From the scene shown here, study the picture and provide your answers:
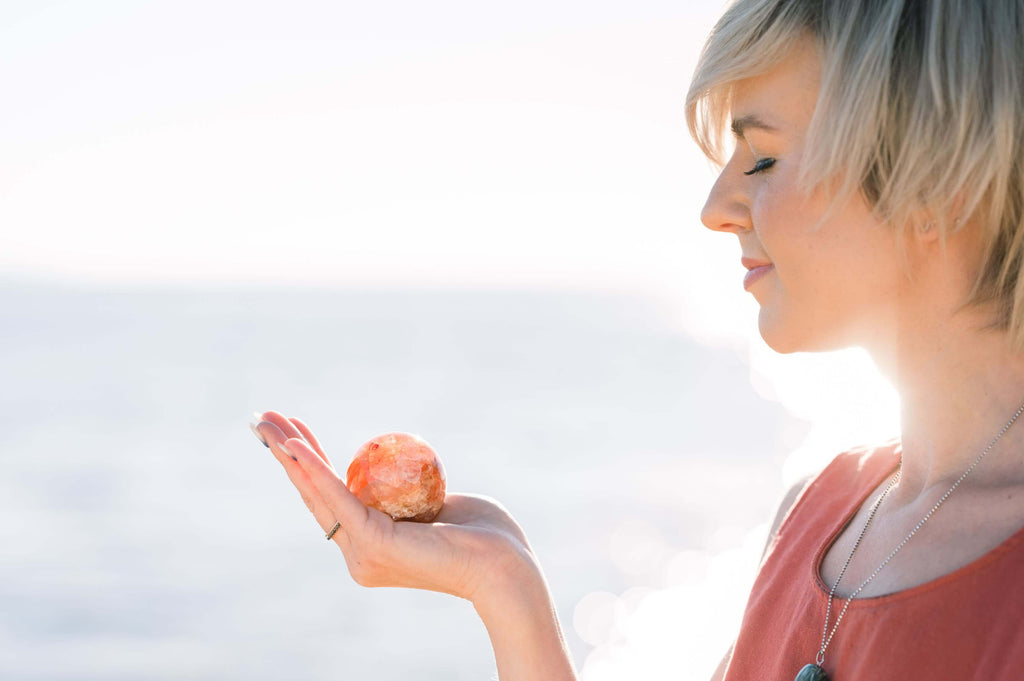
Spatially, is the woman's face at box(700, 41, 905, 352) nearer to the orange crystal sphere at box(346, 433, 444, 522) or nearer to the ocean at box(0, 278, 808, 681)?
the orange crystal sphere at box(346, 433, 444, 522)

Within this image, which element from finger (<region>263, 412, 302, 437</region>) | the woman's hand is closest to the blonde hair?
the woman's hand

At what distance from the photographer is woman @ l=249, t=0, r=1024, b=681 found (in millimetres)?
1503

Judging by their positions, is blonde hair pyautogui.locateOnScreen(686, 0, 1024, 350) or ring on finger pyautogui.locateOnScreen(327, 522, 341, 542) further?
ring on finger pyautogui.locateOnScreen(327, 522, 341, 542)

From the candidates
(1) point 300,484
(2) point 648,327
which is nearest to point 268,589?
(1) point 300,484

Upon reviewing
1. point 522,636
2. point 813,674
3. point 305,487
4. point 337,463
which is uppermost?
point 337,463

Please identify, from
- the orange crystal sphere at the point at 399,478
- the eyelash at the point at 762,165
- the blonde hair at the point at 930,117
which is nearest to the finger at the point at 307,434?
the orange crystal sphere at the point at 399,478

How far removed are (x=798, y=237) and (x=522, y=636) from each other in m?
0.90

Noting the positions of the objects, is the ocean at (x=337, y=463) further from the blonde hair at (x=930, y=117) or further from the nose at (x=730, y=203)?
the blonde hair at (x=930, y=117)

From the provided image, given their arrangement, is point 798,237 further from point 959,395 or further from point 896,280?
point 959,395

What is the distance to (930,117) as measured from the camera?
1.51 metres

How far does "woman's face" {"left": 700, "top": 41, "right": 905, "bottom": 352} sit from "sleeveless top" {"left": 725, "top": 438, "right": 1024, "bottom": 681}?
0.38 meters

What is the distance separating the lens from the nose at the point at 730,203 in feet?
5.79

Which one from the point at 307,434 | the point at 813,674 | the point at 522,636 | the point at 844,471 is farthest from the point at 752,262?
the point at 307,434

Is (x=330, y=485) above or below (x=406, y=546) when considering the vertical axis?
above
